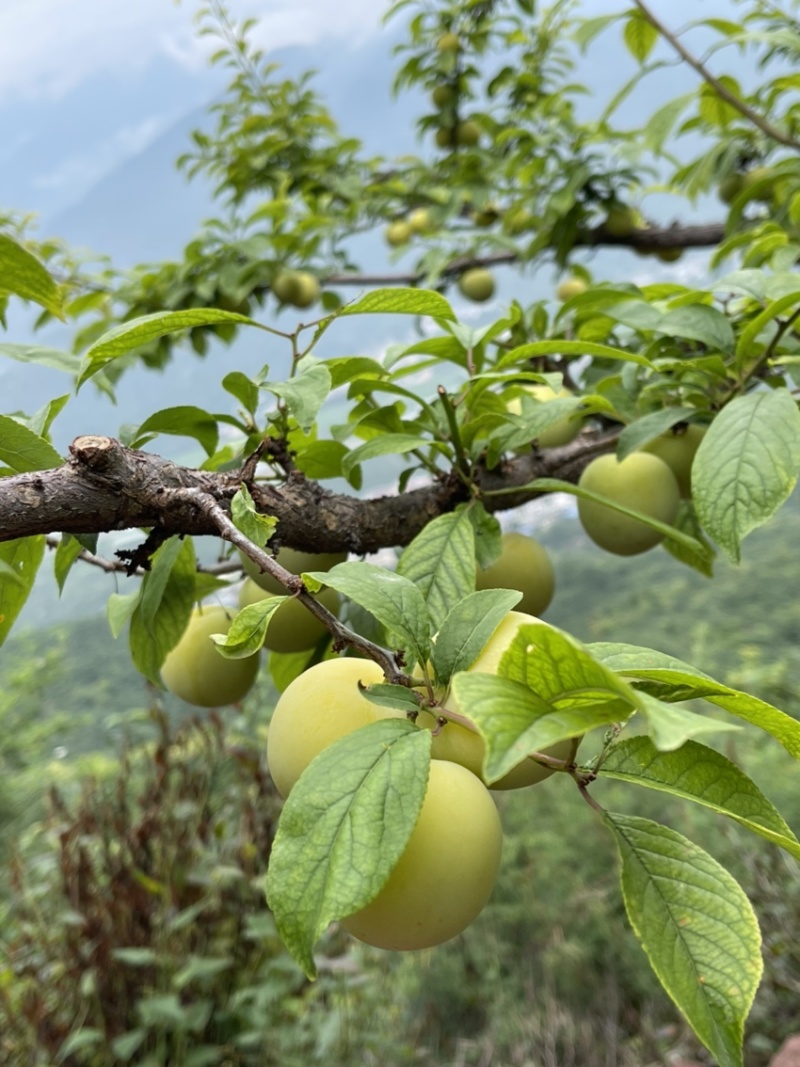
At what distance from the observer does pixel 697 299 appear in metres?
0.57

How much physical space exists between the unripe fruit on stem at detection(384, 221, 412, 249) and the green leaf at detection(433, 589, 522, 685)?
1.52m

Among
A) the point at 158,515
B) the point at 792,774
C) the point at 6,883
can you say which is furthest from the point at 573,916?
the point at 158,515

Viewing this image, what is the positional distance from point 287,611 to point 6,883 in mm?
1828

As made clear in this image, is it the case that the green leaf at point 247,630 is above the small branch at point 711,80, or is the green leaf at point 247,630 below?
below

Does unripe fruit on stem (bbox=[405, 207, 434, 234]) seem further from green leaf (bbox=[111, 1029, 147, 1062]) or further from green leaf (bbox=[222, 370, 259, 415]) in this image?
green leaf (bbox=[111, 1029, 147, 1062])

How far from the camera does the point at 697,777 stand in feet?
0.77

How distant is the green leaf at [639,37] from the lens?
972 mm

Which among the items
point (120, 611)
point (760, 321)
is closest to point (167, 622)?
point (120, 611)

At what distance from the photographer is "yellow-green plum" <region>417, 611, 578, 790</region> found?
25 cm

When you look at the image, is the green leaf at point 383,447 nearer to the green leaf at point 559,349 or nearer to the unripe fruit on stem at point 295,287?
the green leaf at point 559,349

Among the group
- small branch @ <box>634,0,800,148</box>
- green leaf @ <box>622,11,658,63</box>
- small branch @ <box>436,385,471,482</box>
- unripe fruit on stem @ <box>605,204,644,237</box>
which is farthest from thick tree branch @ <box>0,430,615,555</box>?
unripe fruit on stem @ <box>605,204,644,237</box>

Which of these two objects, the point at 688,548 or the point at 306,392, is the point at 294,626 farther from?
the point at 688,548

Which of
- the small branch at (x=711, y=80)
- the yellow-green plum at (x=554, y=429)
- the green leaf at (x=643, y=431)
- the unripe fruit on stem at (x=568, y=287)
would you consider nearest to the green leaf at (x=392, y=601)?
the green leaf at (x=643, y=431)

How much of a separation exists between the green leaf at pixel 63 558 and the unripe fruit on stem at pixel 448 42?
1581 millimetres
